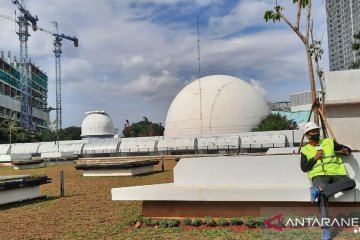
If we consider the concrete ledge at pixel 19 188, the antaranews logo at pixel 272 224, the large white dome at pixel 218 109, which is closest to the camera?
the antaranews logo at pixel 272 224

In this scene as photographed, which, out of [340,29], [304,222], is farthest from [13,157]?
[304,222]

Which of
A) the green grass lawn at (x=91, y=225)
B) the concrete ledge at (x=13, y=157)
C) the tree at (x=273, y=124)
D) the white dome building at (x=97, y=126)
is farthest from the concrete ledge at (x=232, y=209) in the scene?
the white dome building at (x=97, y=126)

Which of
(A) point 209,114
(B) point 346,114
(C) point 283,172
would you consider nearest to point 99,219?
(C) point 283,172

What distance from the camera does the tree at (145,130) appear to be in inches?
3735

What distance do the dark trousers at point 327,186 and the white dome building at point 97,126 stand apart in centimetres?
8497

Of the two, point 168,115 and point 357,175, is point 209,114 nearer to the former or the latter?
point 168,115

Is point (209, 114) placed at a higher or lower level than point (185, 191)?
higher

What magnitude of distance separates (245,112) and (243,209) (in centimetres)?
5499

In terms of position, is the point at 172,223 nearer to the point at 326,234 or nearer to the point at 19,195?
the point at 326,234

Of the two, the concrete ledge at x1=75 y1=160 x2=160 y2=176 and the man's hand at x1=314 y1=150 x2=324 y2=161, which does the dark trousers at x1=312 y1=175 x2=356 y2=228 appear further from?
the concrete ledge at x1=75 y1=160 x2=160 y2=176

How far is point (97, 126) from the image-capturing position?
290 feet

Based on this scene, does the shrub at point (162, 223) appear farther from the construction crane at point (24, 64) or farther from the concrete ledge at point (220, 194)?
the construction crane at point (24, 64)

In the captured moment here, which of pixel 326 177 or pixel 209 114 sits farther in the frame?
pixel 209 114

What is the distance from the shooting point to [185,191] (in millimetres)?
6820
